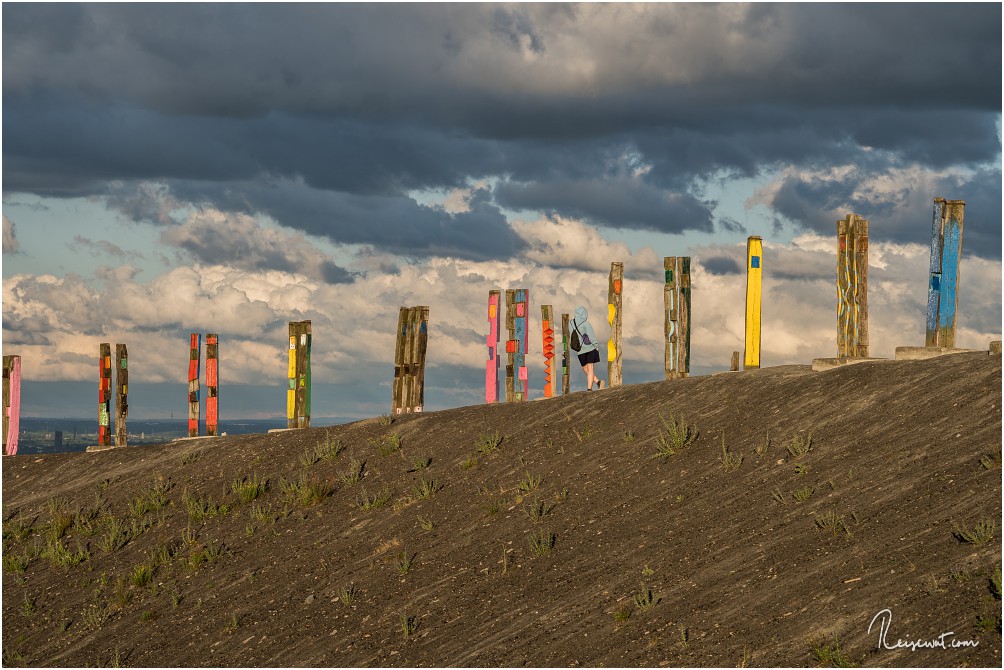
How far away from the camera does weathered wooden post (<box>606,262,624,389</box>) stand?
2169 centimetres

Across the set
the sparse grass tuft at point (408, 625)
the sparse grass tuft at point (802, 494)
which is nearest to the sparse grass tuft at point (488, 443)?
the sparse grass tuft at point (408, 625)

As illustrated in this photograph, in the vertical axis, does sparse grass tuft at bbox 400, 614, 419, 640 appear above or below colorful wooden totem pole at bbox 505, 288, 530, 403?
below

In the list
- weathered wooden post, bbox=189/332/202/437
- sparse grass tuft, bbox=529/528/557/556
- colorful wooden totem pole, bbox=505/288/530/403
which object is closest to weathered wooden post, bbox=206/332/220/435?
weathered wooden post, bbox=189/332/202/437

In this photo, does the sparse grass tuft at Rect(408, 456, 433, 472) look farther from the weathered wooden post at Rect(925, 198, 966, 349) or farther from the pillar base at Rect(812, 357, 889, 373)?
the weathered wooden post at Rect(925, 198, 966, 349)

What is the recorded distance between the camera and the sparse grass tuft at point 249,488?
18281mm

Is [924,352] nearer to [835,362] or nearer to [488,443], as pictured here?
[835,362]

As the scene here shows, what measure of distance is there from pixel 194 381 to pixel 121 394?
195cm

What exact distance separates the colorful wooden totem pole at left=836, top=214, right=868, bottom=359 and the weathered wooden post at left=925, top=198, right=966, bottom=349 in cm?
102

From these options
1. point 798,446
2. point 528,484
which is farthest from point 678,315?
point 798,446

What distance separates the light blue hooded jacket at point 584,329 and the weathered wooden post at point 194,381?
316 inches

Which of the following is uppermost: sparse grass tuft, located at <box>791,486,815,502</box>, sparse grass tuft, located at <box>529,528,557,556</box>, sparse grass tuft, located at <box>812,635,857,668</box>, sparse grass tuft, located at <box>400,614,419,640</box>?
sparse grass tuft, located at <box>791,486,815,502</box>

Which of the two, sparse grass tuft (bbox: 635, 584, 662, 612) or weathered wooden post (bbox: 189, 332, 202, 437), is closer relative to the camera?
sparse grass tuft (bbox: 635, 584, 662, 612)

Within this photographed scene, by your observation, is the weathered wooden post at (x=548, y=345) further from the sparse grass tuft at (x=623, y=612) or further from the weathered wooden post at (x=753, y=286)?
the sparse grass tuft at (x=623, y=612)

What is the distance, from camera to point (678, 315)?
2108 cm
